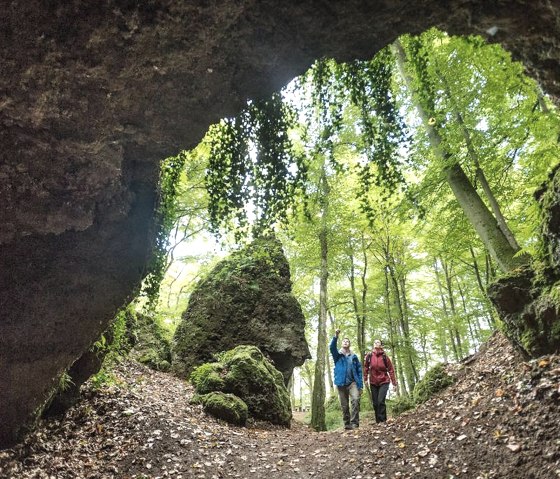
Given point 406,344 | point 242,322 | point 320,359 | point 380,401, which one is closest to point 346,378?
point 380,401

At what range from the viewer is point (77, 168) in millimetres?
3857

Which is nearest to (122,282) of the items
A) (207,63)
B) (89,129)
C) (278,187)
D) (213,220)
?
(213,220)

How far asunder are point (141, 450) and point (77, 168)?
4.52 meters

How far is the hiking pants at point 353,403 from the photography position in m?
9.30

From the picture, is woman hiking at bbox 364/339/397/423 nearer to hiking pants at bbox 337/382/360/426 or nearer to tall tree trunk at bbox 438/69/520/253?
hiking pants at bbox 337/382/360/426

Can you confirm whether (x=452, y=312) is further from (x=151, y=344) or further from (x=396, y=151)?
(x=396, y=151)

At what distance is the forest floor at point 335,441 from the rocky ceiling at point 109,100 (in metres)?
1.18

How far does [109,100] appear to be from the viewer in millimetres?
3430

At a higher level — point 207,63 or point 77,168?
point 207,63

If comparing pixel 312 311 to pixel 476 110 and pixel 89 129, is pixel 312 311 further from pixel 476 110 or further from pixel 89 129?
pixel 89 129

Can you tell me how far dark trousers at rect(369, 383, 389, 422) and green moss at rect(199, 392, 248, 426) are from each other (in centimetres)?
315

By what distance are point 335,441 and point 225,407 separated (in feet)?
8.28

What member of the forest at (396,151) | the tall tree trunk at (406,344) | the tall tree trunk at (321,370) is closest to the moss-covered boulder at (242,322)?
the tall tree trunk at (321,370)

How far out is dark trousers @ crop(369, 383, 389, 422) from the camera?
9078 mm
